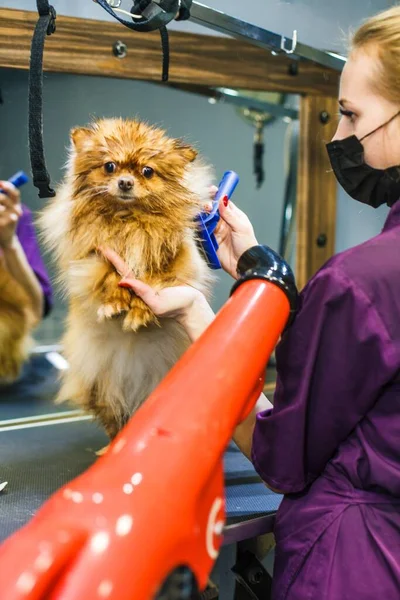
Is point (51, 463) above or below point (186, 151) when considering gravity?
below

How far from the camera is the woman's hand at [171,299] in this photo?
0.98m

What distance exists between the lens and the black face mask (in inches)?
35.9

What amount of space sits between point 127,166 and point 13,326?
2.01ft

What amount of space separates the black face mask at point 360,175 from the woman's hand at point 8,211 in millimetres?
621

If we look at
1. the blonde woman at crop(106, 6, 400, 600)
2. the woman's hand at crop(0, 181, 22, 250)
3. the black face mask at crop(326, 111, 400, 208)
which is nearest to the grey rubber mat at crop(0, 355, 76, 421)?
the woman's hand at crop(0, 181, 22, 250)

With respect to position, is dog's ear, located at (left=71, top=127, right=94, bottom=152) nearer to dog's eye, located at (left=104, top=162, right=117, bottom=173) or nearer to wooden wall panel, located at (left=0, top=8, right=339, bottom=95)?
dog's eye, located at (left=104, top=162, right=117, bottom=173)

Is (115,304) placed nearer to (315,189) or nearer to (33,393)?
(33,393)

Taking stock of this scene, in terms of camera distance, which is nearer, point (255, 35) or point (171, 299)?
point (171, 299)

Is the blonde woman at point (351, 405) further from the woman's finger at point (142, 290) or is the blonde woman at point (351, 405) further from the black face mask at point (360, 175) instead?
the woman's finger at point (142, 290)

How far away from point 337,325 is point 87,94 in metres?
0.86

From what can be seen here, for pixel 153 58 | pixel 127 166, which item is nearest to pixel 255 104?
pixel 153 58

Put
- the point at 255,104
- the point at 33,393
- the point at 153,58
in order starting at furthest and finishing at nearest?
the point at 255,104, the point at 33,393, the point at 153,58

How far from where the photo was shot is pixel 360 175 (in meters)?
0.94

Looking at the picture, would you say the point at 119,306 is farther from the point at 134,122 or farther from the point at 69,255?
the point at 134,122
